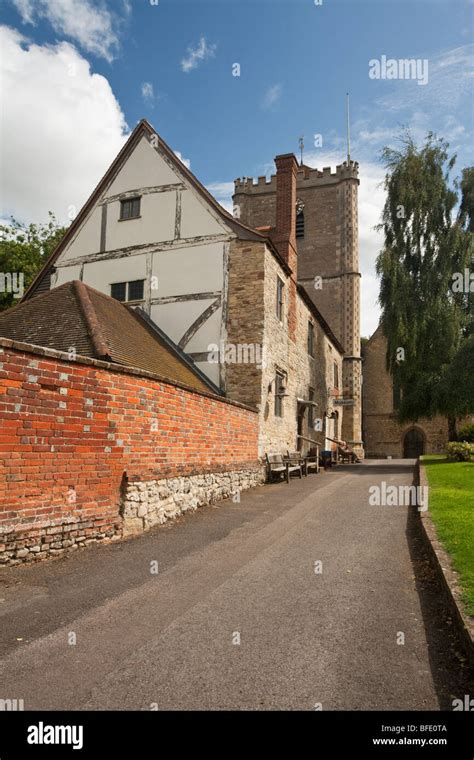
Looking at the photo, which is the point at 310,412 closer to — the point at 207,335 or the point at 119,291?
the point at 207,335

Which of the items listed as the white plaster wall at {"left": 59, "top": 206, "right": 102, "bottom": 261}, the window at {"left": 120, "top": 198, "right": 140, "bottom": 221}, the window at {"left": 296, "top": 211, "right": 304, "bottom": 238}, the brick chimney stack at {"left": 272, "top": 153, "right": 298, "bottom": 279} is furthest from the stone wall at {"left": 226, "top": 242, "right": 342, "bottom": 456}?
the window at {"left": 296, "top": 211, "right": 304, "bottom": 238}

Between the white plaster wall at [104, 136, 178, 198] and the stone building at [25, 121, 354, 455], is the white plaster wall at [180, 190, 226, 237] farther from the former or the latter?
the white plaster wall at [104, 136, 178, 198]

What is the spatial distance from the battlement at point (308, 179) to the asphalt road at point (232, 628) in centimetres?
3173

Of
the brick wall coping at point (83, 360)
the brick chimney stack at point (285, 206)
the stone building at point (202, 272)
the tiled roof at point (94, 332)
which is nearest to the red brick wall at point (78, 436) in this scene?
the brick wall coping at point (83, 360)

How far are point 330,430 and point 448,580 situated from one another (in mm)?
23076

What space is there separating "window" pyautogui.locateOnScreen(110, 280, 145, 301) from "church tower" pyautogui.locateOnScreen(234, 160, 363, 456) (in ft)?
59.6

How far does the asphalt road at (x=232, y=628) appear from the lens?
3.09m

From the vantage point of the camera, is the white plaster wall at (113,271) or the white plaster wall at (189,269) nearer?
the white plaster wall at (189,269)

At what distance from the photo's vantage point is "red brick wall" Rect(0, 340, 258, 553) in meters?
5.71

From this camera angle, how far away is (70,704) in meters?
2.96

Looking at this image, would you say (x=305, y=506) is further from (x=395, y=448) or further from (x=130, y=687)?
(x=395, y=448)

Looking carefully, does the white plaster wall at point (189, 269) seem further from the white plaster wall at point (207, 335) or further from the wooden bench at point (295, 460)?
the wooden bench at point (295, 460)

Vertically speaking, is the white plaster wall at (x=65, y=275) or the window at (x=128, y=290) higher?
the white plaster wall at (x=65, y=275)

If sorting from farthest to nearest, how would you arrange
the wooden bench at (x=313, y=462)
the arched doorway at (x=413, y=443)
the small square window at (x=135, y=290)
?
1. the arched doorway at (x=413, y=443)
2. the wooden bench at (x=313, y=462)
3. the small square window at (x=135, y=290)
